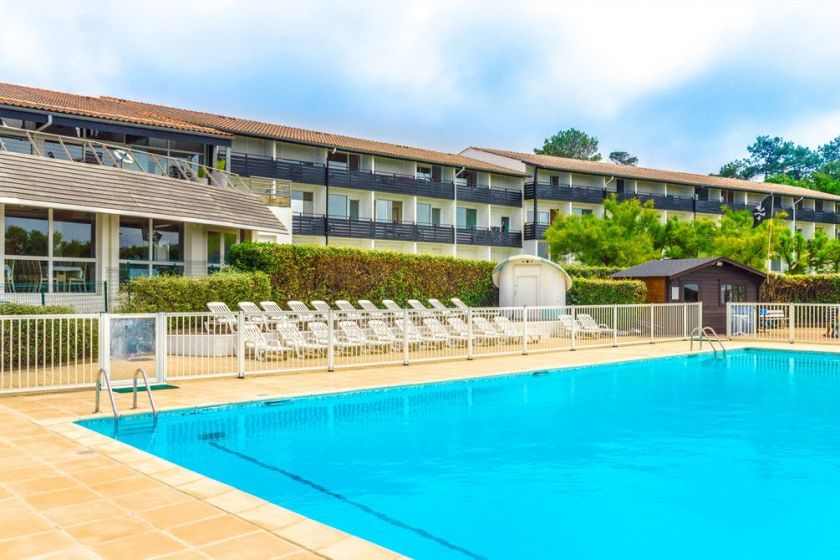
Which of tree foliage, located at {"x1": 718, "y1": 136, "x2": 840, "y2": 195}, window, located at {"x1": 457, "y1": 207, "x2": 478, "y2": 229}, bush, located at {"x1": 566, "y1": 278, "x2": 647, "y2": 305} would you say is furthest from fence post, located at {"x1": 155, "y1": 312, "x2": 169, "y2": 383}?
tree foliage, located at {"x1": 718, "y1": 136, "x2": 840, "y2": 195}

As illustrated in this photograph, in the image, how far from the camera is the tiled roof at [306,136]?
31.4 m

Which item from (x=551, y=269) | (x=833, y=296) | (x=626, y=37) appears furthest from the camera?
(x=833, y=296)

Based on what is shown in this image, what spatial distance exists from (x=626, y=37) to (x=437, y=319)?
8.19 m

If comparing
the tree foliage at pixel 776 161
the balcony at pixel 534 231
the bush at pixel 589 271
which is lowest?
the bush at pixel 589 271

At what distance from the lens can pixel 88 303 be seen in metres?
17.3

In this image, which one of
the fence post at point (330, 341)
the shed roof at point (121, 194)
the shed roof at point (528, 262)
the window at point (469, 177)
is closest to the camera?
the fence post at point (330, 341)

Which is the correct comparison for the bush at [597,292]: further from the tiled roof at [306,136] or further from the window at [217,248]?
the tiled roof at [306,136]

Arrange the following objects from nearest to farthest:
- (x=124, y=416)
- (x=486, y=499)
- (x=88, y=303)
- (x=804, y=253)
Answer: (x=486, y=499) < (x=124, y=416) < (x=88, y=303) < (x=804, y=253)

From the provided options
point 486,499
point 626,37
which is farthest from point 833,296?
point 486,499

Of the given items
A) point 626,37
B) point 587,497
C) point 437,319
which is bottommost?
point 587,497

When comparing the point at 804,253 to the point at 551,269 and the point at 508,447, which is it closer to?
the point at 551,269

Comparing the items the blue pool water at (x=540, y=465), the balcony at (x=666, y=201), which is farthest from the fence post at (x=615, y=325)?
the balcony at (x=666, y=201)

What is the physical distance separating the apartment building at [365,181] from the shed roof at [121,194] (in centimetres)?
59

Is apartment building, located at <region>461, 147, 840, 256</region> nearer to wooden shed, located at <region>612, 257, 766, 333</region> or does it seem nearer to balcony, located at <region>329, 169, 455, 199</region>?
balcony, located at <region>329, 169, 455, 199</region>
